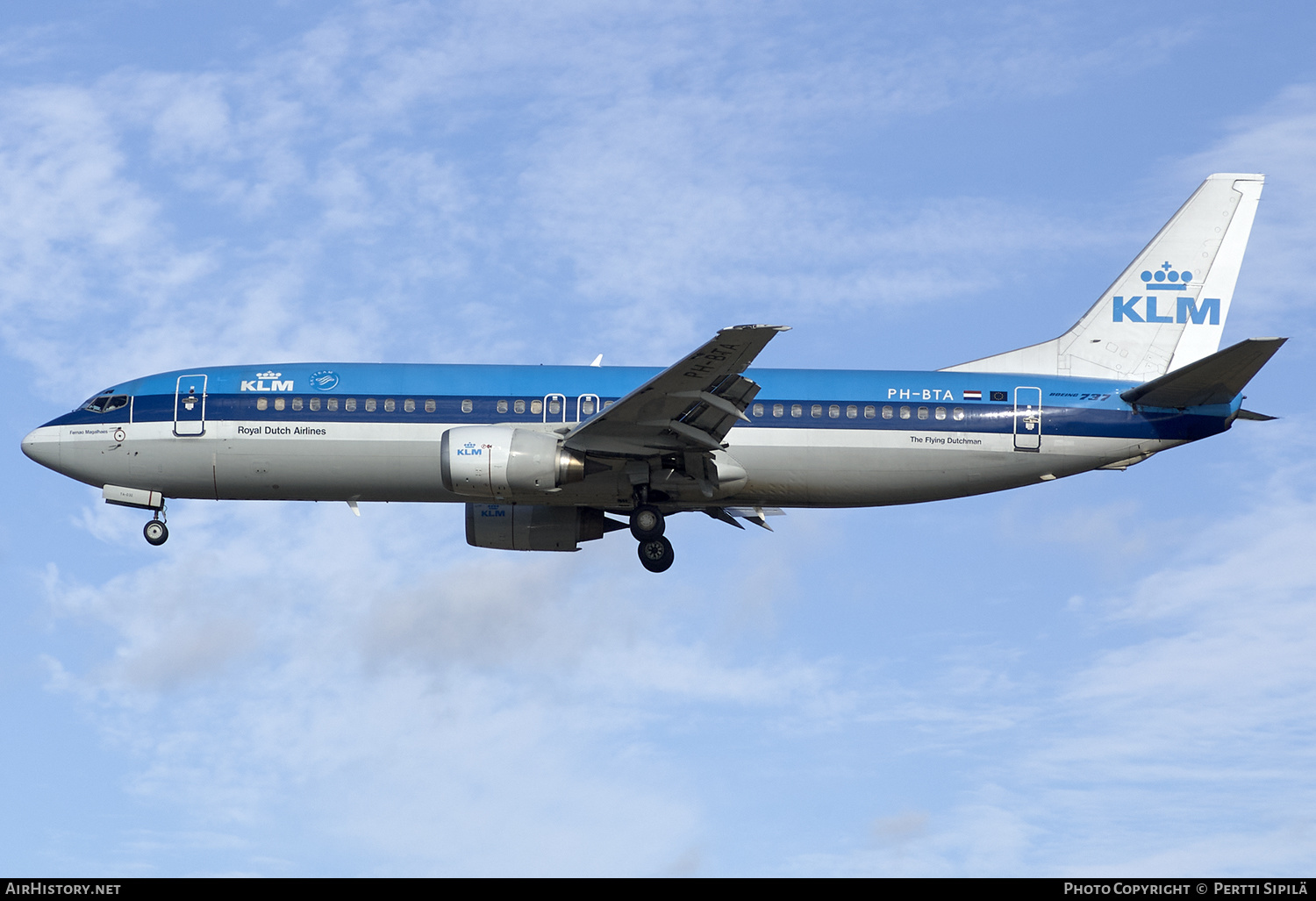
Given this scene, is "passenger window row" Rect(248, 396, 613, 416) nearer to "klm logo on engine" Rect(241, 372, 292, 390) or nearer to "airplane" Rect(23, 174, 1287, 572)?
"airplane" Rect(23, 174, 1287, 572)

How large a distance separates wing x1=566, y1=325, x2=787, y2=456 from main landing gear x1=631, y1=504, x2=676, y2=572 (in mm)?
2153

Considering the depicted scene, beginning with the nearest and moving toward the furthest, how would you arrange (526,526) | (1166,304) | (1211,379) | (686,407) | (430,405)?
(686,407) → (1211,379) → (430,405) → (526,526) → (1166,304)

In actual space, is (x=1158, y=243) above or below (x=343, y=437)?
above

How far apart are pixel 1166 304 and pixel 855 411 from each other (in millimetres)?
9491

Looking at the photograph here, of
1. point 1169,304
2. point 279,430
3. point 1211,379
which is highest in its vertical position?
point 1169,304

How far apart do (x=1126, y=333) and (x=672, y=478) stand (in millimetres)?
12663

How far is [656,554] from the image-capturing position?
3747 centimetres

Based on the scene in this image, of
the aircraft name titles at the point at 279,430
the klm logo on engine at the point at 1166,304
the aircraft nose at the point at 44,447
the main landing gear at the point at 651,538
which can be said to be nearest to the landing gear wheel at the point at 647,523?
the main landing gear at the point at 651,538

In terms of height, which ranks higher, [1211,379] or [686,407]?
[1211,379]

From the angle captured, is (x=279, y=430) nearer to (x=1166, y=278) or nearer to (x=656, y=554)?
(x=656, y=554)

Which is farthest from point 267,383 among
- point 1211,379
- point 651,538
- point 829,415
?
point 1211,379
